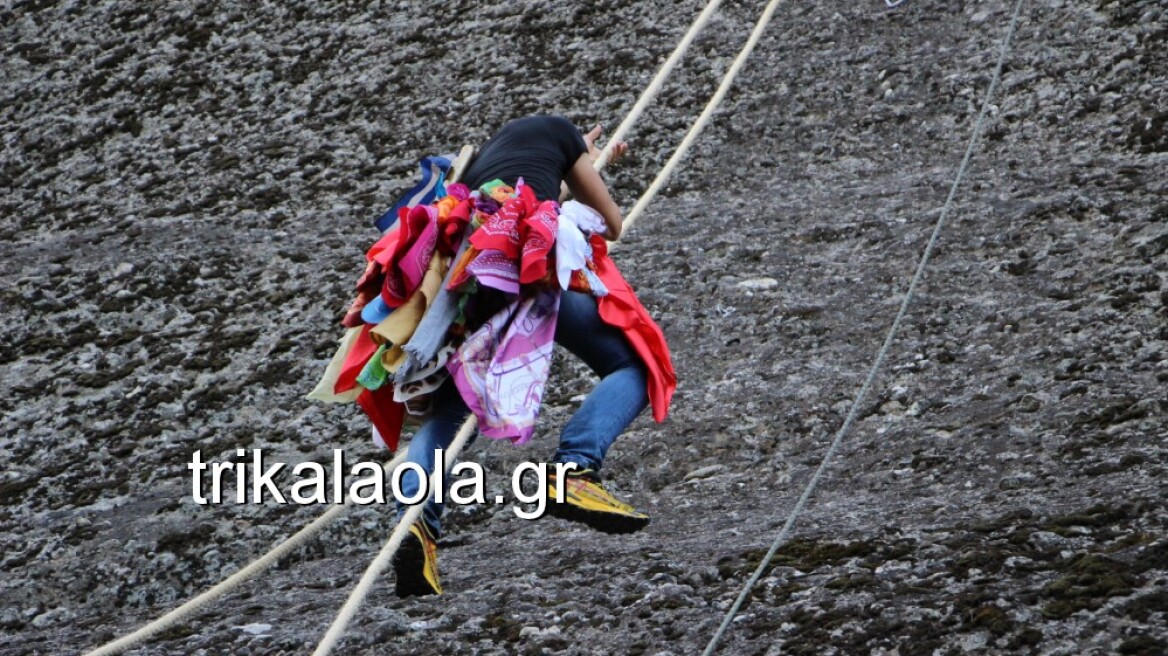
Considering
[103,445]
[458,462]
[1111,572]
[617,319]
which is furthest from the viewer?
[103,445]

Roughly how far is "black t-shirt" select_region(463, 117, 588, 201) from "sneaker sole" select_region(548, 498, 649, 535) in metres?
0.75

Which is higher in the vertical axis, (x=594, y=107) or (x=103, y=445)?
(x=594, y=107)

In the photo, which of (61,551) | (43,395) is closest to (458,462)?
(61,551)

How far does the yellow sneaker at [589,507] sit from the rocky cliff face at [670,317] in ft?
1.28

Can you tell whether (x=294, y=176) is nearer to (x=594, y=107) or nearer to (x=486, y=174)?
(x=594, y=107)

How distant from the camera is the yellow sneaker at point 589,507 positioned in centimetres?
335

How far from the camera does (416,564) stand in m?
3.41

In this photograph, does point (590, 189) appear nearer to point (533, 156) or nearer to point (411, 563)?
point (533, 156)

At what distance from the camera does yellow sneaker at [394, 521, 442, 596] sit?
341cm

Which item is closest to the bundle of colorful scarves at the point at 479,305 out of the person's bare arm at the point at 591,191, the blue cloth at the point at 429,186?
the blue cloth at the point at 429,186

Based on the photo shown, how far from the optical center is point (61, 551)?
195 inches

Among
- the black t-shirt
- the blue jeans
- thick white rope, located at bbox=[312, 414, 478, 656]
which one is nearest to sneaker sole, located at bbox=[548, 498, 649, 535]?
the blue jeans

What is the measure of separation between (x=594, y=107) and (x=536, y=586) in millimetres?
2776

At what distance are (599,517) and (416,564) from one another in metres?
0.42
